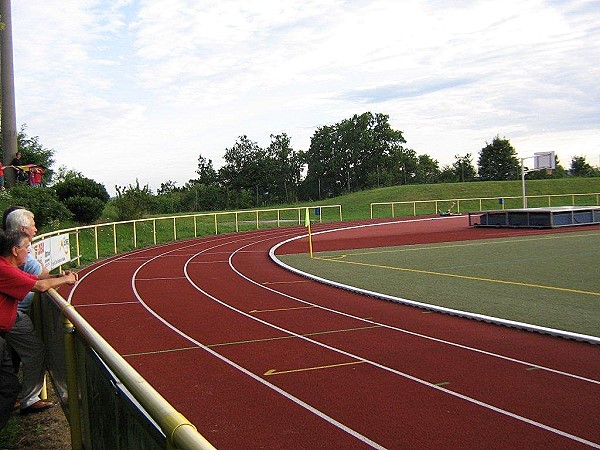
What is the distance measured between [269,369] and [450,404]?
235 centimetres

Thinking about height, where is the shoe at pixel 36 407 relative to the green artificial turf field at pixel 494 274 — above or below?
above

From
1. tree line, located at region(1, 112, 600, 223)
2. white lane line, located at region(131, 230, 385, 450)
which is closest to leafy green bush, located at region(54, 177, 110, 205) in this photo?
white lane line, located at region(131, 230, 385, 450)

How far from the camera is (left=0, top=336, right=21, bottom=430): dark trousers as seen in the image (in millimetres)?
4516

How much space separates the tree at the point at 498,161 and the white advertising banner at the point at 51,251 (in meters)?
88.9

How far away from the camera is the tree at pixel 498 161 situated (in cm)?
9738

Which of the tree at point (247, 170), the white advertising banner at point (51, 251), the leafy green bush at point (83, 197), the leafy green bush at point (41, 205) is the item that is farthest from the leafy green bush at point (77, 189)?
the tree at point (247, 170)

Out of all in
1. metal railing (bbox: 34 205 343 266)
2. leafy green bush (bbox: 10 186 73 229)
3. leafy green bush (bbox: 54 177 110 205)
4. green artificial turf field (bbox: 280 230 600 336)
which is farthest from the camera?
leafy green bush (bbox: 54 177 110 205)

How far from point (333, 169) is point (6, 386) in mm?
106072

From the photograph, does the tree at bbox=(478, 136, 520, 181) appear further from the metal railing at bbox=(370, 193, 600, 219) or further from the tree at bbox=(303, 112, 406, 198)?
the metal railing at bbox=(370, 193, 600, 219)

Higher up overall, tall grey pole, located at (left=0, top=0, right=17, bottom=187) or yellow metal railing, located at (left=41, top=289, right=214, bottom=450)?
tall grey pole, located at (left=0, top=0, right=17, bottom=187)

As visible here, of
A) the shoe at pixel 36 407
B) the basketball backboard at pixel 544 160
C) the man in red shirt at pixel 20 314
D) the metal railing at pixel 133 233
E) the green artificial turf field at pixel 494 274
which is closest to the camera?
the man in red shirt at pixel 20 314

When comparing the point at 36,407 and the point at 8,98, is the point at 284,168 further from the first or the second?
the point at 36,407

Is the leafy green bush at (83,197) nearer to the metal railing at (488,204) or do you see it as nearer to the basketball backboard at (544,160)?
the basketball backboard at (544,160)

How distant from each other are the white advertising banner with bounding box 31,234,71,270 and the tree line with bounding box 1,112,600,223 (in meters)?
68.2
